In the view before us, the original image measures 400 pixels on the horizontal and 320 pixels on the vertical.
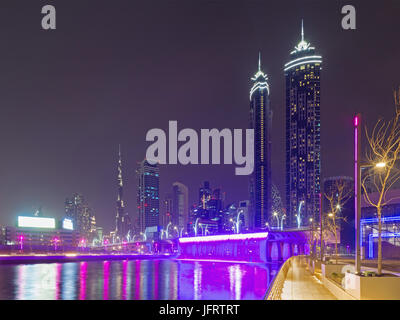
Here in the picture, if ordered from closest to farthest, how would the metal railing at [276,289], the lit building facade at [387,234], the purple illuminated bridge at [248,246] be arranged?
the metal railing at [276,289] → the lit building facade at [387,234] → the purple illuminated bridge at [248,246]

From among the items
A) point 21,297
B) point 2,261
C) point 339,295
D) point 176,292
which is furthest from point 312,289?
point 2,261

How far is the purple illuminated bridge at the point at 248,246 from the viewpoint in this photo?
127 metres

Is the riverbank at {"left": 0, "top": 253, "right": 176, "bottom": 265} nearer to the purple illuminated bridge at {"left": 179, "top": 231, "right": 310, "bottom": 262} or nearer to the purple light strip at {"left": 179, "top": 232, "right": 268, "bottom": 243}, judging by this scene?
the purple illuminated bridge at {"left": 179, "top": 231, "right": 310, "bottom": 262}

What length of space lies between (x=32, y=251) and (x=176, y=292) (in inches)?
5405

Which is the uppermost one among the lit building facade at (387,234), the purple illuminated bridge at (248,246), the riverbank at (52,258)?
the lit building facade at (387,234)

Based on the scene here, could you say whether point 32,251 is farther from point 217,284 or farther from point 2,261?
point 217,284

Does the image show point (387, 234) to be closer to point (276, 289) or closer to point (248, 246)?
point (248, 246)

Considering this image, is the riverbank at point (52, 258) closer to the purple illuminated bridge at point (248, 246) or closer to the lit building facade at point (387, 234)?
the purple illuminated bridge at point (248, 246)

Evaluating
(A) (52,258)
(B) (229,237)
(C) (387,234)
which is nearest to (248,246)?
(B) (229,237)

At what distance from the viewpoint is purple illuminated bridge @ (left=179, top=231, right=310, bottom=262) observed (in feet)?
416

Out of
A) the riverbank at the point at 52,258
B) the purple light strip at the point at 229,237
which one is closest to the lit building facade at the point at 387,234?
the purple light strip at the point at 229,237

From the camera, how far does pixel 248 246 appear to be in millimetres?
147875

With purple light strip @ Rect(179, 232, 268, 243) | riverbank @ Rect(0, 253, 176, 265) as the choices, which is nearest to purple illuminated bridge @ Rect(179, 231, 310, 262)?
purple light strip @ Rect(179, 232, 268, 243)

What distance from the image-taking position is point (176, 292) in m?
57.2
